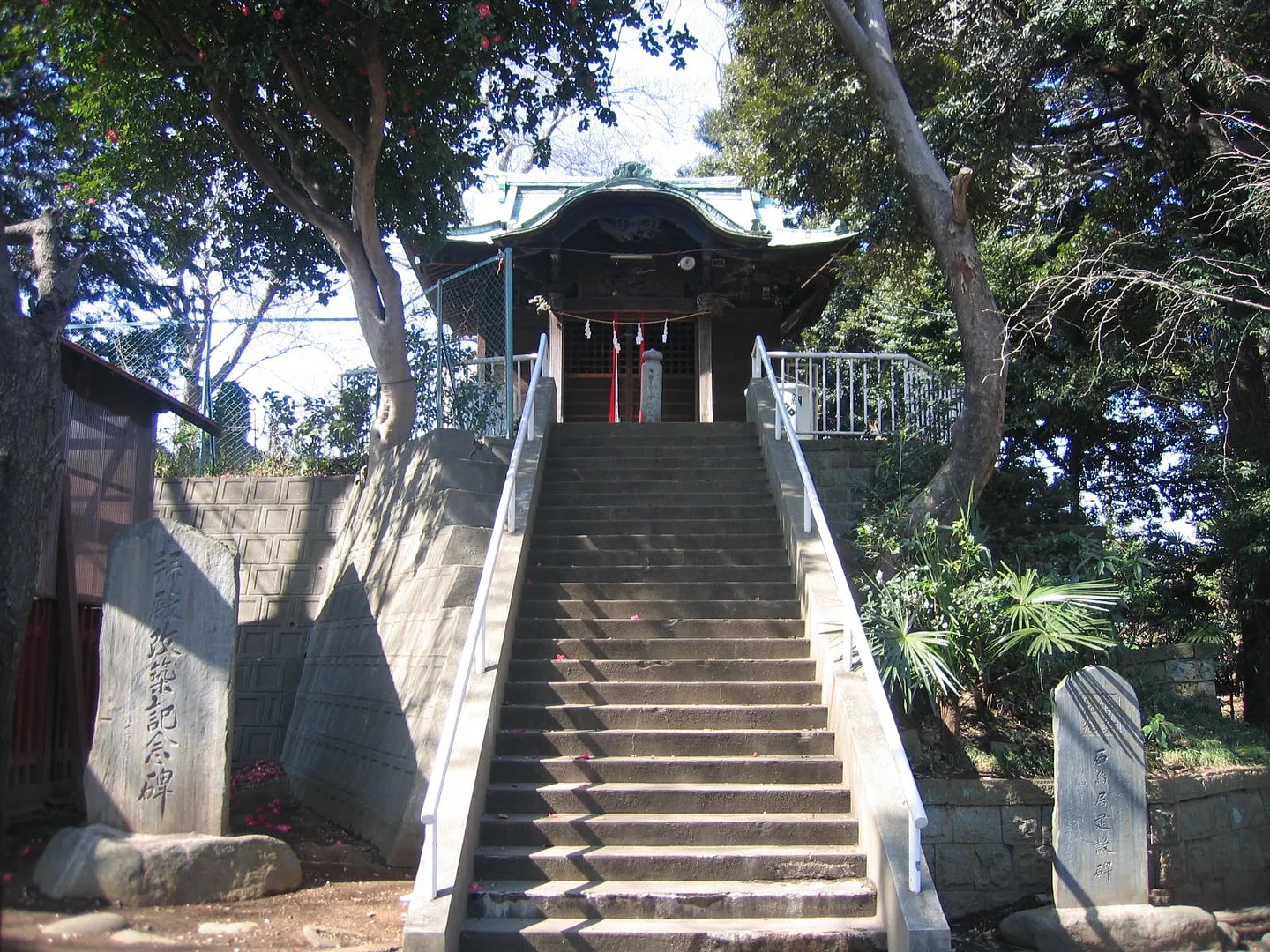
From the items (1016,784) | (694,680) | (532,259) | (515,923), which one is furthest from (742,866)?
(532,259)

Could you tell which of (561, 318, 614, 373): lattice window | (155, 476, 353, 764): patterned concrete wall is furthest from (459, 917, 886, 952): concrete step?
(561, 318, 614, 373): lattice window

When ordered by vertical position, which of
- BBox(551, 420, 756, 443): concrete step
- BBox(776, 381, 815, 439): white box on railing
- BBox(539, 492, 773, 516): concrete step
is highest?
BBox(776, 381, 815, 439): white box on railing

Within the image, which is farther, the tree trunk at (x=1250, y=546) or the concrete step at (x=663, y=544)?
the tree trunk at (x=1250, y=546)

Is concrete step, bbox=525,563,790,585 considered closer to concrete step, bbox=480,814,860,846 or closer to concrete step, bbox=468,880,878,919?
concrete step, bbox=480,814,860,846

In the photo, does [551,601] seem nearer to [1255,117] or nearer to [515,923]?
[515,923]

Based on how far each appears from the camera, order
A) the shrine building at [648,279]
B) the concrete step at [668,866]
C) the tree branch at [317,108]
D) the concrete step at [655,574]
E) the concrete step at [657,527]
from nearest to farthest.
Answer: the concrete step at [668,866] → the concrete step at [655,574] → the concrete step at [657,527] → the tree branch at [317,108] → the shrine building at [648,279]

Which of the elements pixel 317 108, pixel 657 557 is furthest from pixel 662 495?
pixel 317 108

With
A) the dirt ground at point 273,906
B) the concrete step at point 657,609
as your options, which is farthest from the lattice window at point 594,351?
the dirt ground at point 273,906

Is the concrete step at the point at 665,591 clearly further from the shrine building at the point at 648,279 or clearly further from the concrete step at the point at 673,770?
the shrine building at the point at 648,279

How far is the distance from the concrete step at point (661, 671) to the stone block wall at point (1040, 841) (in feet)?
4.32

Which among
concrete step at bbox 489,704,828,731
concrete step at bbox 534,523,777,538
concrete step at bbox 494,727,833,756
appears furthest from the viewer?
concrete step at bbox 534,523,777,538

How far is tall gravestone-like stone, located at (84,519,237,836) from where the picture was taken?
6.39 metres

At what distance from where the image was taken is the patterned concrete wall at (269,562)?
433 inches

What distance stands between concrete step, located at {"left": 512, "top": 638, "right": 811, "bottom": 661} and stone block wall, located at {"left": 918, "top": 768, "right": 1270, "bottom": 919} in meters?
1.45
